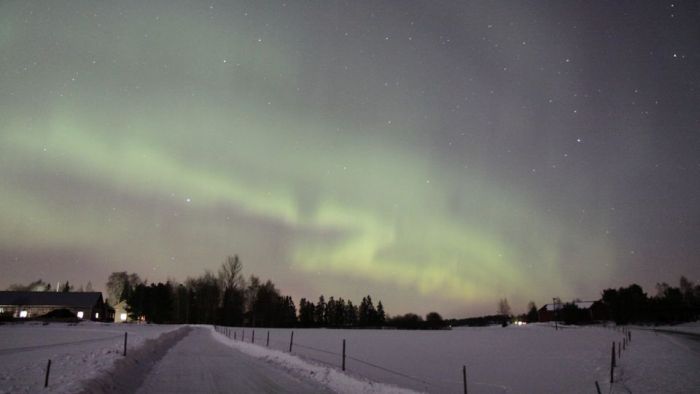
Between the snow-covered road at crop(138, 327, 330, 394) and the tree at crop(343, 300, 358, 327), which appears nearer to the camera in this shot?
the snow-covered road at crop(138, 327, 330, 394)

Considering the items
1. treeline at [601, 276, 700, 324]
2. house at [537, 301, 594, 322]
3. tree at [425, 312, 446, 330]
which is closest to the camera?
treeline at [601, 276, 700, 324]

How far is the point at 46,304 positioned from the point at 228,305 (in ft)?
134

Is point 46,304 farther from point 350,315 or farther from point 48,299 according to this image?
point 350,315

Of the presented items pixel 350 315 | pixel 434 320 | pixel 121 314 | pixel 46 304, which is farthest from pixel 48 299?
pixel 434 320

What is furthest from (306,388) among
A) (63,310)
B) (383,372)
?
(63,310)

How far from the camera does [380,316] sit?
→ 172 meters

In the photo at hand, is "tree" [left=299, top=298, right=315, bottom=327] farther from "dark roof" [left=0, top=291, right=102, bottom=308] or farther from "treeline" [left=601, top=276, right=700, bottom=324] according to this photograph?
"treeline" [left=601, top=276, right=700, bottom=324]

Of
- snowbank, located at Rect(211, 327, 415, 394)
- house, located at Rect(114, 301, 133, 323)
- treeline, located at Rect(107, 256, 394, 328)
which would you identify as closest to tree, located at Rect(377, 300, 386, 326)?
treeline, located at Rect(107, 256, 394, 328)

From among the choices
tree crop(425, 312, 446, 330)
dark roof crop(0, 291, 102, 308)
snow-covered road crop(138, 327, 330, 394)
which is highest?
dark roof crop(0, 291, 102, 308)

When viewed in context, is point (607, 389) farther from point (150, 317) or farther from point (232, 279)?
point (150, 317)

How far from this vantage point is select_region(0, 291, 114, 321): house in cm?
10050

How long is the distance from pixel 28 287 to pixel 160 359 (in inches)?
7999

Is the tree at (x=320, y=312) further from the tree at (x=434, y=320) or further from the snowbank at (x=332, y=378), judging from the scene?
the snowbank at (x=332, y=378)

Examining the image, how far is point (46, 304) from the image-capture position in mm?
102750
